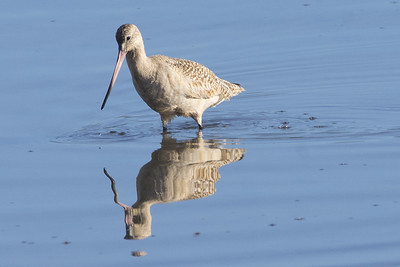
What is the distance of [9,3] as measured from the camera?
12719mm

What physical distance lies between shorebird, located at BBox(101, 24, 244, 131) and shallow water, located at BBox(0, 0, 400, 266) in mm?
268

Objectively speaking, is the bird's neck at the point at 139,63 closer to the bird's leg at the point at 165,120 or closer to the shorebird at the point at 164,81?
the shorebird at the point at 164,81

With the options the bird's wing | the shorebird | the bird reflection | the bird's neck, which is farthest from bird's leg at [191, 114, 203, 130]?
the bird's neck

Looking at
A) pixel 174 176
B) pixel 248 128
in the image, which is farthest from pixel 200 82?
pixel 174 176

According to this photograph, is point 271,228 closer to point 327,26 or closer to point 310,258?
point 310,258

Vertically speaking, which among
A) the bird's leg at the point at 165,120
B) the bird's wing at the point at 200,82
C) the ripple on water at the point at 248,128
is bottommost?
the ripple on water at the point at 248,128

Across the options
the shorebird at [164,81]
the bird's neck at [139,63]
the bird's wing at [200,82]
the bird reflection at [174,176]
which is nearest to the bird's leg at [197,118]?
the shorebird at [164,81]

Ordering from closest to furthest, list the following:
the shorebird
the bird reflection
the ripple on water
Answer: the bird reflection, the ripple on water, the shorebird

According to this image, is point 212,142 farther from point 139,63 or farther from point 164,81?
point 139,63

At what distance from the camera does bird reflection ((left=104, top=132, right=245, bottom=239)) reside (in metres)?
6.62

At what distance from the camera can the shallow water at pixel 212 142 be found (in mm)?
6020

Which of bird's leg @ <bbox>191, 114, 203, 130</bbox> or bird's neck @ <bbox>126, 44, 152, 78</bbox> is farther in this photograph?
bird's leg @ <bbox>191, 114, 203, 130</bbox>

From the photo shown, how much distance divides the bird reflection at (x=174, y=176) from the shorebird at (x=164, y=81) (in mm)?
375

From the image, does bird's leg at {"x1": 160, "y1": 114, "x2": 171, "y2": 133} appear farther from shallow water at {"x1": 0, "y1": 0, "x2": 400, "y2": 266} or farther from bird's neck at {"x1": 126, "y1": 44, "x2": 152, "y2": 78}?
bird's neck at {"x1": 126, "y1": 44, "x2": 152, "y2": 78}
